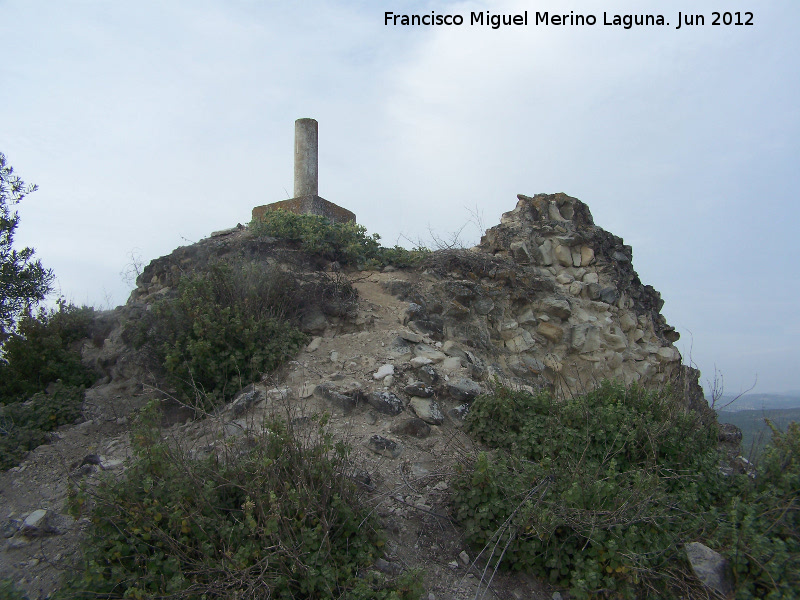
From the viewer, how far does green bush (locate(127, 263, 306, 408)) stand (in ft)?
18.8

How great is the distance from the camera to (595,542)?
3232 millimetres

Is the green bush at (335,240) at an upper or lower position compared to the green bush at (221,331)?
upper

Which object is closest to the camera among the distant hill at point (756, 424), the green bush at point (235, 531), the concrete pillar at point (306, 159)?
the green bush at point (235, 531)

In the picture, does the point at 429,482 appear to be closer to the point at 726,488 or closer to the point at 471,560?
the point at 471,560

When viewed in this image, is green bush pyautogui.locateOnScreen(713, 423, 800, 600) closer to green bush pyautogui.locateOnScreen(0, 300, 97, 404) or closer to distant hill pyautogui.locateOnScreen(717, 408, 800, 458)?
distant hill pyautogui.locateOnScreen(717, 408, 800, 458)

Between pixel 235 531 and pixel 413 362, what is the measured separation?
3.15 m

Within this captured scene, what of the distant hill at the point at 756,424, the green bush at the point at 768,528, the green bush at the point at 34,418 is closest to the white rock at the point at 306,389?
the green bush at the point at 34,418

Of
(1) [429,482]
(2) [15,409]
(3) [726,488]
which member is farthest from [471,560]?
(2) [15,409]

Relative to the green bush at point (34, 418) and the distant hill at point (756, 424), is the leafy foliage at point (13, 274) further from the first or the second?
the distant hill at point (756, 424)

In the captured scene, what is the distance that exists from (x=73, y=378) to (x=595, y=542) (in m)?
6.44

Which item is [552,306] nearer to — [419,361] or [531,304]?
[531,304]

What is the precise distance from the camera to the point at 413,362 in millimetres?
5945

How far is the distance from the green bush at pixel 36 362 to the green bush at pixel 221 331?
3.51 feet

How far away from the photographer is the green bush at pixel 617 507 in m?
3.18
